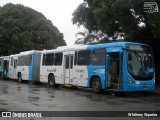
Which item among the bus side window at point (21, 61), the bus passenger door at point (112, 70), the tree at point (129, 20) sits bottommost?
the bus passenger door at point (112, 70)

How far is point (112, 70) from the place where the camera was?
18953 mm

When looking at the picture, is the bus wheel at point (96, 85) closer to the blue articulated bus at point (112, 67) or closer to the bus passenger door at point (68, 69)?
the blue articulated bus at point (112, 67)

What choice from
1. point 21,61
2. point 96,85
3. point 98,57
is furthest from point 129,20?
point 21,61

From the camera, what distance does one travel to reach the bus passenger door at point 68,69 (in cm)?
2252

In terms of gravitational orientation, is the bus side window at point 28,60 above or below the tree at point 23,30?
below

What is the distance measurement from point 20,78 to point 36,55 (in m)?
3.90

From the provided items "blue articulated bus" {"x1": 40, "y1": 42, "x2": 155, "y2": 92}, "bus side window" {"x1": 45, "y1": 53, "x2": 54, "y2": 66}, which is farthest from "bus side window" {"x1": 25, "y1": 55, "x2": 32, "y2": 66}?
"blue articulated bus" {"x1": 40, "y1": 42, "x2": 155, "y2": 92}

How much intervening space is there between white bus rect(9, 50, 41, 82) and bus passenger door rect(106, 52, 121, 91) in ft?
32.5

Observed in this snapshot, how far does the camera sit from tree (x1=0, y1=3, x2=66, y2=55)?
4428 centimetres

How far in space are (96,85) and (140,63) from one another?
9.95ft

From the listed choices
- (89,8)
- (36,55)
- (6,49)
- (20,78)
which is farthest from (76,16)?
(6,49)

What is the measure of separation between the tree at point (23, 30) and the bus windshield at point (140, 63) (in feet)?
89.2

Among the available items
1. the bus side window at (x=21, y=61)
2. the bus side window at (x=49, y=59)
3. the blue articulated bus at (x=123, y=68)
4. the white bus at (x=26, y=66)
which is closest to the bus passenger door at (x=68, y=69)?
the bus side window at (x=49, y=59)

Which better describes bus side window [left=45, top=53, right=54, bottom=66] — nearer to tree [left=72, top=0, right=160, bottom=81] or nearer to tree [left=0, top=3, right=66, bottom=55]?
tree [left=72, top=0, right=160, bottom=81]
